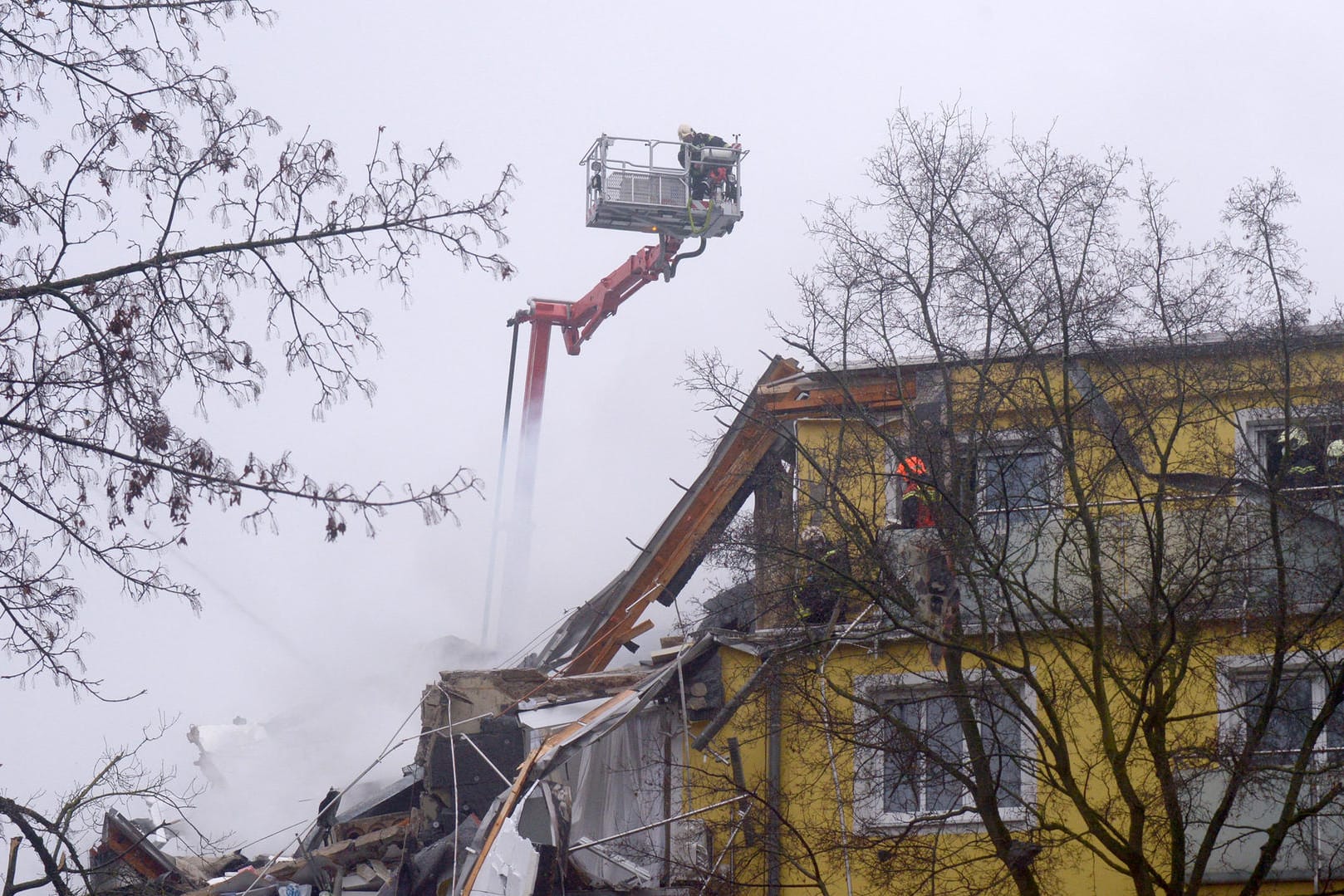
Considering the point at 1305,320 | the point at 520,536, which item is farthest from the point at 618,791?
the point at 520,536

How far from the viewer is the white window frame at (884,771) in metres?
12.5

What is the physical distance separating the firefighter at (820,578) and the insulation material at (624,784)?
259 centimetres

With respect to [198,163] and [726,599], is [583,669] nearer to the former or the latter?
[726,599]

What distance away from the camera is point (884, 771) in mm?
13016

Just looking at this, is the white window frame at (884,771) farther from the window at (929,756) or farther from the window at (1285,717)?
the window at (1285,717)

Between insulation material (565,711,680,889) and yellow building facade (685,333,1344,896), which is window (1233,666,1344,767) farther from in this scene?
insulation material (565,711,680,889)

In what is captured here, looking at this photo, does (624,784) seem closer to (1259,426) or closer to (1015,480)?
(1015,480)

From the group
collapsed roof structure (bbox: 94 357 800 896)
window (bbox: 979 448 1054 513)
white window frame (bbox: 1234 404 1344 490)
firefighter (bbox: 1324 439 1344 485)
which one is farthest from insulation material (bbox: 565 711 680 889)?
firefighter (bbox: 1324 439 1344 485)

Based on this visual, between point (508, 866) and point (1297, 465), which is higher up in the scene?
point (1297, 465)

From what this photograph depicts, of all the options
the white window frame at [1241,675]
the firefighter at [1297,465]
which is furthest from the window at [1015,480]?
the white window frame at [1241,675]

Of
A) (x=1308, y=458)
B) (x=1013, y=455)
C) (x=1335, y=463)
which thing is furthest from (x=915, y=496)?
(x=1335, y=463)

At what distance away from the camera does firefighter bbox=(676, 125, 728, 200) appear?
22.2 metres

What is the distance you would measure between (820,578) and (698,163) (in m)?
10.8

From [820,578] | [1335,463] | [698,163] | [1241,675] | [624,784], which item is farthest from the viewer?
[698,163]
